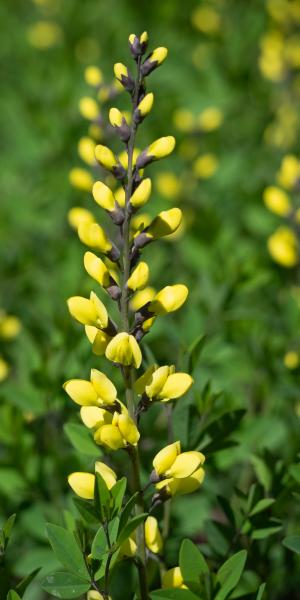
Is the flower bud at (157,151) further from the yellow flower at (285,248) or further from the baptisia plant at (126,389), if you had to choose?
the yellow flower at (285,248)

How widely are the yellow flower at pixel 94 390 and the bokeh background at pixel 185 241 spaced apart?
0.23 meters

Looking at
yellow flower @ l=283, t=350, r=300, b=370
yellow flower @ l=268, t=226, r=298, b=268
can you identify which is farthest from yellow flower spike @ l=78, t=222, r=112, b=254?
yellow flower @ l=268, t=226, r=298, b=268

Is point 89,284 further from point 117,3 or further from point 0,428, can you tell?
point 117,3

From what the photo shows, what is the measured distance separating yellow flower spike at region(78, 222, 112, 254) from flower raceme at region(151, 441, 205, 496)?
1.14 feet

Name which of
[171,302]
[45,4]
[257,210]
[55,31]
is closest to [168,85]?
[55,31]

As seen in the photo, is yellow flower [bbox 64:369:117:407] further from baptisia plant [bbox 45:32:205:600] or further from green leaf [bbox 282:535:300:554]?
green leaf [bbox 282:535:300:554]

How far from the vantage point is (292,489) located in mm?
1450

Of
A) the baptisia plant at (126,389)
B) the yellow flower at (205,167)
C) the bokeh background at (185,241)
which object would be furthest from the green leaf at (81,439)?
the yellow flower at (205,167)

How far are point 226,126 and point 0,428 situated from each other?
2370mm

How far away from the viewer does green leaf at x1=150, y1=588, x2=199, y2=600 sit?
1180mm

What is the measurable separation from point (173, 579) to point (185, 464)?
0.21m

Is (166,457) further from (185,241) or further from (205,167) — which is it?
(205,167)

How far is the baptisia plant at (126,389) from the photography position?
46.2 inches

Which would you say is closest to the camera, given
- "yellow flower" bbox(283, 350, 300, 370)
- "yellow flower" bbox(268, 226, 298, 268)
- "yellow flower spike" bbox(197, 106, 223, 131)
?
"yellow flower" bbox(283, 350, 300, 370)
